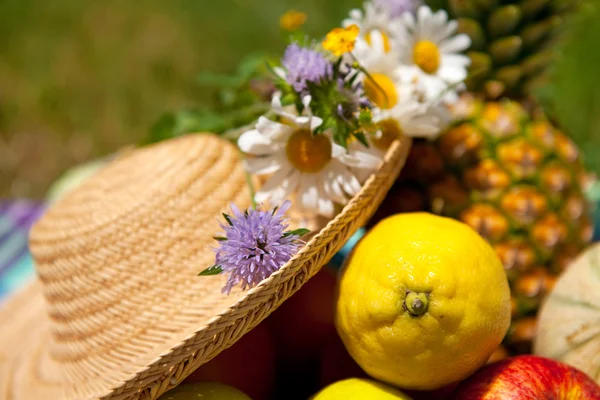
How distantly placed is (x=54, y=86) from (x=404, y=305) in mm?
2340

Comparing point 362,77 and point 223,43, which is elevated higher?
point 362,77

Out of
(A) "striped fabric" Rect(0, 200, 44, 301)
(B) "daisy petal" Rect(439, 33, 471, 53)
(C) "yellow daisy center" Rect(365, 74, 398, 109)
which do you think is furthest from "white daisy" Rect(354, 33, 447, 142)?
(A) "striped fabric" Rect(0, 200, 44, 301)

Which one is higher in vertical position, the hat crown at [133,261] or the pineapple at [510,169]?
the hat crown at [133,261]

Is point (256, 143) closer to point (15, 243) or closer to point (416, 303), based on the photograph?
point (416, 303)

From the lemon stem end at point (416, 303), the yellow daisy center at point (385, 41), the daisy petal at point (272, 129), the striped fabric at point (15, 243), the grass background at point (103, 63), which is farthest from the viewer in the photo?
the grass background at point (103, 63)

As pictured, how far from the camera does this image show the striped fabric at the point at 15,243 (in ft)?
4.51

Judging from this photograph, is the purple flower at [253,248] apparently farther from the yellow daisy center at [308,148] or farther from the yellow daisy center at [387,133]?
the yellow daisy center at [387,133]

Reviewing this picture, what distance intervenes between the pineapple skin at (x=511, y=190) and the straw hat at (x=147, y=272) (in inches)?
6.1

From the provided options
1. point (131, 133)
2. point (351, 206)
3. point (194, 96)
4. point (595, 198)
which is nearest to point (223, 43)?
point (194, 96)

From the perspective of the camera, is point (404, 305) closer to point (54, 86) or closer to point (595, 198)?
point (595, 198)

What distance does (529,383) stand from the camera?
646 mm

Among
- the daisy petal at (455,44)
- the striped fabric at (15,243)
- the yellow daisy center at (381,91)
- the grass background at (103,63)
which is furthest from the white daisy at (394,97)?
the grass background at (103,63)

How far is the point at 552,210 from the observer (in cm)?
94

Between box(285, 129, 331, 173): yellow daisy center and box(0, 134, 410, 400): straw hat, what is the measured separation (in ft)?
0.24
